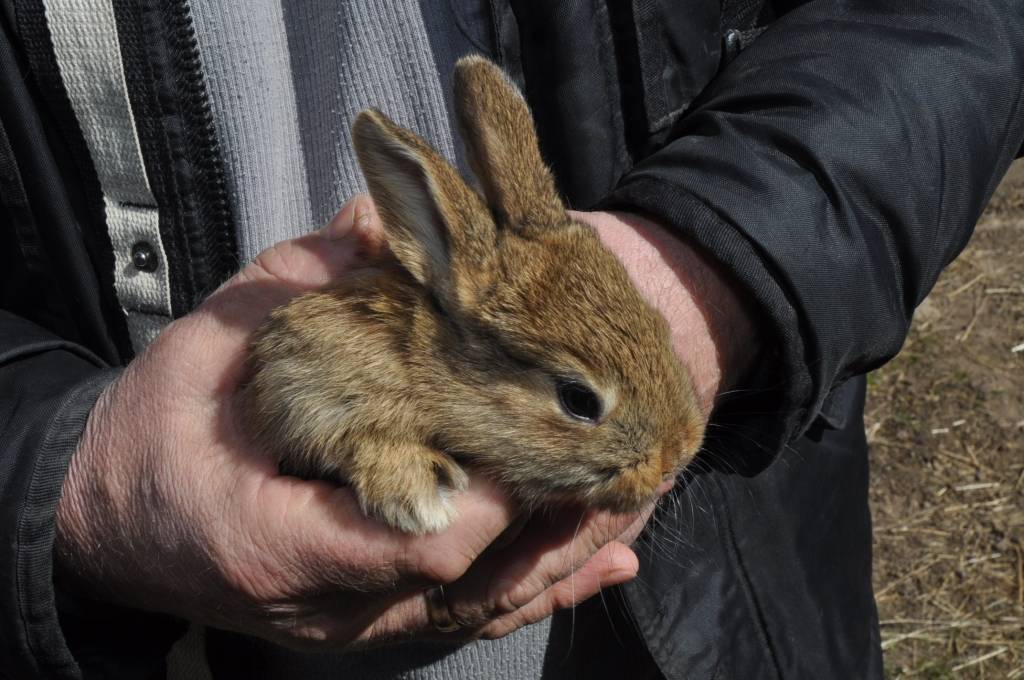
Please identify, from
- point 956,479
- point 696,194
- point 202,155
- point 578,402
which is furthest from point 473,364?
point 956,479

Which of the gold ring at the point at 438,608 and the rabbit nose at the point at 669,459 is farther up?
the rabbit nose at the point at 669,459

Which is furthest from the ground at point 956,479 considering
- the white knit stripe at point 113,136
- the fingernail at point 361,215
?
the white knit stripe at point 113,136

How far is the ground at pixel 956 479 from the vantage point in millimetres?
3898

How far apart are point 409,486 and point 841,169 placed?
1.01 m

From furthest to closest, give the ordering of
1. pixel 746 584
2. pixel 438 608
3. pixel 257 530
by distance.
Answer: pixel 746 584 < pixel 438 608 < pixel 257 530

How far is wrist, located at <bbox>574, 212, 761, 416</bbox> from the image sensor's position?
2.01 m

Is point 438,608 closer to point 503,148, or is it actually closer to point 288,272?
point 288,272

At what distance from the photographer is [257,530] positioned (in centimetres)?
182

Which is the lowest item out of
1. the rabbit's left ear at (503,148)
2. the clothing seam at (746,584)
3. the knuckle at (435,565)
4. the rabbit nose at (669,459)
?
the clothing seam at (746,584)

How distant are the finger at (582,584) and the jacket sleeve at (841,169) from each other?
0.36 meters

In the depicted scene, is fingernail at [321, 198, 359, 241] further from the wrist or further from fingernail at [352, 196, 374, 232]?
the wrist

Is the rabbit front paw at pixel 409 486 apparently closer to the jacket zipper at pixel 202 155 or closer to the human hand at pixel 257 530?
the human hand at pixel 257 530

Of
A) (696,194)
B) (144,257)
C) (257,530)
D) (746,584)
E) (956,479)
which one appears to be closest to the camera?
(257,530)

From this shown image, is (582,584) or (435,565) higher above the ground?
(435,565)
